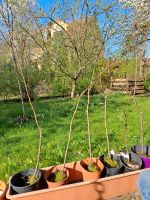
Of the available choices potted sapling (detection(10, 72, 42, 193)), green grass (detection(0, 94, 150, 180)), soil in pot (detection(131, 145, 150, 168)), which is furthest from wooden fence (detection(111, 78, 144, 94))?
potted sapling (detection(10, 72, 42, 193))

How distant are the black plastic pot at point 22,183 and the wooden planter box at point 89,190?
0.08 m

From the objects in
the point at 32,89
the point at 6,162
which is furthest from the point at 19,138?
the point at 32,89

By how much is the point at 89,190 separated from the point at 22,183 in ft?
2.62

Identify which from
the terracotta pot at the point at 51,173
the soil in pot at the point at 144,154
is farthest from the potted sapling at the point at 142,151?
the terracotta pot at the point at 51,173

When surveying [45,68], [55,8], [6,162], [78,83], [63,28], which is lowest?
[6,162]

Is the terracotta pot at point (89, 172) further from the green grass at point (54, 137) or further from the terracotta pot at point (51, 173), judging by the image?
the green grass at point (54, 137)

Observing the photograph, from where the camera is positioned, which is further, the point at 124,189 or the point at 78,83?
the point at 78,83

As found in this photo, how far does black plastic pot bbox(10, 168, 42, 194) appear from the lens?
2820mm

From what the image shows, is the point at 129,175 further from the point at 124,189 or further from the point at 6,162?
the point at 6,162

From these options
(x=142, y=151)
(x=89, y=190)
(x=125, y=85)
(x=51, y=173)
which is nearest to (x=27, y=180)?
(x=51, y=173)

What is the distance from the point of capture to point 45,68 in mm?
14922

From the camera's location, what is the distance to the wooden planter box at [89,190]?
2.79m

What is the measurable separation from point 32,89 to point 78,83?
2.66m

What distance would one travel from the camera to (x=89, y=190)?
9.67ft
